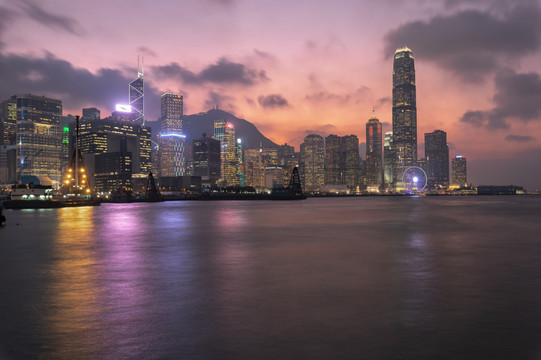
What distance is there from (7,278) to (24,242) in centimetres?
2489

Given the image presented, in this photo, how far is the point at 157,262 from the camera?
104ft

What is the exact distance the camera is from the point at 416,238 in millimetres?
50125

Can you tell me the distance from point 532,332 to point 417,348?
463 centimetres

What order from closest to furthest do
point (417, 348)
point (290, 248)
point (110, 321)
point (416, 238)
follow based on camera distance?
point (417, 348) → point (110, 321) → point (290, 248) → point (416, 238)

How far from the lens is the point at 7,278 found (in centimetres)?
2506

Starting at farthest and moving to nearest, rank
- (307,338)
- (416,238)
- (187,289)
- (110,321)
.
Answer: (416,238) → (187,289) → (110,321) → (307,338)

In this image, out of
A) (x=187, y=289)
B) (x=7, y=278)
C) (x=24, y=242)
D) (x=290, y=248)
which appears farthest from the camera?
(x=24, y=242)

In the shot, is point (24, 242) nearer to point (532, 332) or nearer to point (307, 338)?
point (307, 338)

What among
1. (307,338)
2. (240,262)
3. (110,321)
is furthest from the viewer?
(240,262)

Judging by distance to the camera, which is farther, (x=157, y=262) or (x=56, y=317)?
(x=157, y=262)

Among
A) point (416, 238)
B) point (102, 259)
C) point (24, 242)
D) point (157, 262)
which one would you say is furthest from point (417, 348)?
point (24, 242)

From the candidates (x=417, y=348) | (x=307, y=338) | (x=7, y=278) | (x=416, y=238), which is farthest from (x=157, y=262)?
(x=416, y=238)

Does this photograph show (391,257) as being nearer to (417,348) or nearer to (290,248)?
(290,248)

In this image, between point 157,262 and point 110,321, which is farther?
point 157,262
